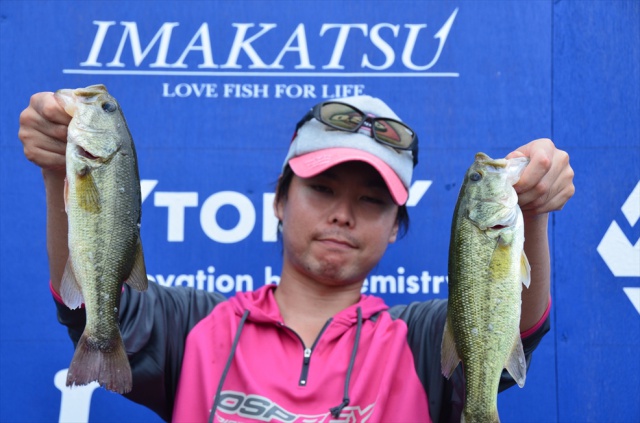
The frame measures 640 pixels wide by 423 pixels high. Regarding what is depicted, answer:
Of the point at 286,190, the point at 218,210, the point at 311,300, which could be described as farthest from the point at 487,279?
the point at 218,210

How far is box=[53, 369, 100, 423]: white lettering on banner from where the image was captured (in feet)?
8.49

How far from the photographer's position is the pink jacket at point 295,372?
201 cm

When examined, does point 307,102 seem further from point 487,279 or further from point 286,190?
point 487,279

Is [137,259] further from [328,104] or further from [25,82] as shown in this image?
[25,82]

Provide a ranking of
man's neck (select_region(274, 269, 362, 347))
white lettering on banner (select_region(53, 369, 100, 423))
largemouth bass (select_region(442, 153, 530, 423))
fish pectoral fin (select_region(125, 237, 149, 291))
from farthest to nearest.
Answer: white lettering on banner (select_region(53, 369, 100, 423)), man's neck (select_region(274, 269, 362, 347)), fish pectoral fin (select_region(125, 237, 149, 291)), largemouth bass (select_region(442, 153, 530, 423))

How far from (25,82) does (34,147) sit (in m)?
1.01

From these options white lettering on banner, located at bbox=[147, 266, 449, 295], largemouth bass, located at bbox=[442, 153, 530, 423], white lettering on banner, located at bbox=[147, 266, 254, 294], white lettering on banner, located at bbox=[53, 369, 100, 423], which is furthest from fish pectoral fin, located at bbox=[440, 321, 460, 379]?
white lettering on banner, located at bbox=[53, 369, 100, 423]

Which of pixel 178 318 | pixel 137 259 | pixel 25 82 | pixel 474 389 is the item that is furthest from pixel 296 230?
pixel 25 82

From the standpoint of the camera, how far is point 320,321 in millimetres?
2225

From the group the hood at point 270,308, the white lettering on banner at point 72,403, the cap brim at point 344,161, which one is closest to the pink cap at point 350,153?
the cap brim at point 344,161

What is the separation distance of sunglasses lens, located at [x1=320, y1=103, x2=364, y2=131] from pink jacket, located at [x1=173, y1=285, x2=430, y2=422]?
0.49 metres

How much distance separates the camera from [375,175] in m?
2.19

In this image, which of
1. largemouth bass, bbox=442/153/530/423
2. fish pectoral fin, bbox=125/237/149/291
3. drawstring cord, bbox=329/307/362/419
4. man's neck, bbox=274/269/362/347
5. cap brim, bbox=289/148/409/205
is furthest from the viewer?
man's neck, bbox=274/269/362/347

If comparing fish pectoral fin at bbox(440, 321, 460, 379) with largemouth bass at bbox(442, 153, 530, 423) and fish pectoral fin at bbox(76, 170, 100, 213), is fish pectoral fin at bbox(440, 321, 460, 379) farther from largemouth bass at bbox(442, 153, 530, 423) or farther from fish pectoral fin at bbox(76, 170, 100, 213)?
fish pectoral fin at bbox(76, 170, 100, 213)
